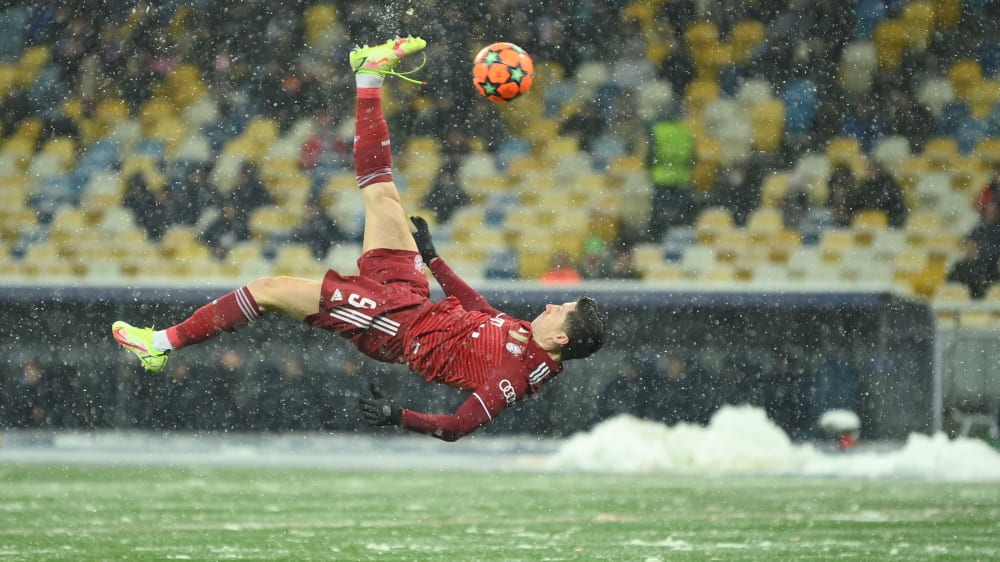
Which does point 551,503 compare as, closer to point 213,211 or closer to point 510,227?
point 510,227

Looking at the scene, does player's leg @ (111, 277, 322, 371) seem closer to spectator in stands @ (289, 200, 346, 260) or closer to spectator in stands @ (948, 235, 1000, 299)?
spectator in stands @ (289, 200, 346, 260)

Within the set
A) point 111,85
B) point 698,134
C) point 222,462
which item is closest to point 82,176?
point 111,85

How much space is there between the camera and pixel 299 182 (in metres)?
15.5

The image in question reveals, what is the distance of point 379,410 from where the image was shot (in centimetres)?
591

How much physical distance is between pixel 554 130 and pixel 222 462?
538 cm

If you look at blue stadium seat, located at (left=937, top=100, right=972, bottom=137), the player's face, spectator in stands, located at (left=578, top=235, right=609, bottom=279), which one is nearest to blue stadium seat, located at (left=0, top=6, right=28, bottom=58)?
spectator in stands, located at (left=578, top=235, right=609, bottom=279)

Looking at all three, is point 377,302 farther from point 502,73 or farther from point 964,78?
point 964,78

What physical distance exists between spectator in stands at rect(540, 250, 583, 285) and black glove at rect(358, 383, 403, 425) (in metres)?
7.56

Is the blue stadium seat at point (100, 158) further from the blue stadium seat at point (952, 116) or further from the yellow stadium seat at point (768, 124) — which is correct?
the blue stadium seat at point (952, 116)

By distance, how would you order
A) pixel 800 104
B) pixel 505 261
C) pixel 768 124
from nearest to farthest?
1. pixel 505 261
2. pixel 768 124
3. pixel 800 104

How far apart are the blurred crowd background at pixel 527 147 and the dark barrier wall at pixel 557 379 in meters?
0.10

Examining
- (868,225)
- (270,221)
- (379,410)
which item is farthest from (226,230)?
(379,410)

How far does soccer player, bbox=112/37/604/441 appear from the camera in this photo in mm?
6648

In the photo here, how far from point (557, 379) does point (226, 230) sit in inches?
161
